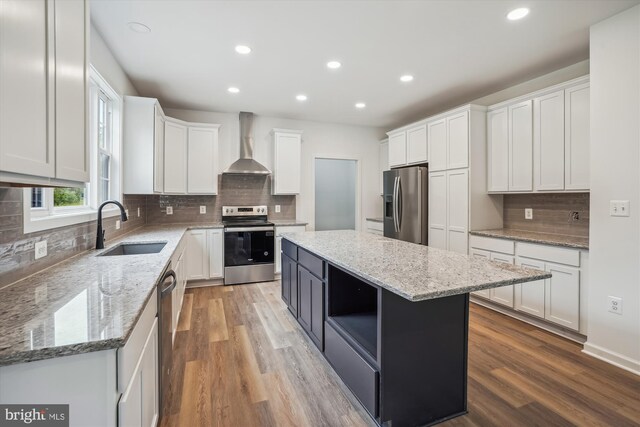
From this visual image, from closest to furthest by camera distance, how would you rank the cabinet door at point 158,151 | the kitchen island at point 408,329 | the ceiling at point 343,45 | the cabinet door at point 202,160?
the kitchen island at point 408,329
the ceiling at point 343,45
the cabinet door at point 158,151
the cabinet door at point 202,160

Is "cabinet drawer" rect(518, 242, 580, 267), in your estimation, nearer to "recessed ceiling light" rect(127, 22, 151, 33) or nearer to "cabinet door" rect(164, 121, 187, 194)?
"recessed ceiling light" rect(127, 22, 151, 33)

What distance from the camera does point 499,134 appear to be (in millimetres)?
3619

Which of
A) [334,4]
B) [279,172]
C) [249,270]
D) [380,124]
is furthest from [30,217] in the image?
[380,124]

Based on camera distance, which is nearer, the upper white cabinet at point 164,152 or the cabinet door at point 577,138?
the cabinet door at point 577,138

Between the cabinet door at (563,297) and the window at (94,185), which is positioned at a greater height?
the window at (94,185)

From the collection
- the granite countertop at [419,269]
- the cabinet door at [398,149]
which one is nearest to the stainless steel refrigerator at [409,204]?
the cabinet door at [398,149]

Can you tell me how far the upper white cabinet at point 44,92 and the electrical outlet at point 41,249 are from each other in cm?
56

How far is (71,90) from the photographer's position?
1.35m

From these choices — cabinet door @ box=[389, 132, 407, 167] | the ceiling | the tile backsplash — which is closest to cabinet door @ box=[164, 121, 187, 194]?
the ceiling

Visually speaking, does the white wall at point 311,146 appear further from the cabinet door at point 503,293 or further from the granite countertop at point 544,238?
the cabinet door at point 503,293

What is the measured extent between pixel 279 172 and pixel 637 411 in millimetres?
4430

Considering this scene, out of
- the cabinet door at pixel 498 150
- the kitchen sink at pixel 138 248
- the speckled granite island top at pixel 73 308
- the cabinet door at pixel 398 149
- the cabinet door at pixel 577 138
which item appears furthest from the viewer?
the cabinet door at pixel 398 149

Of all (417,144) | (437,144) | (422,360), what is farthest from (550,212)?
(422,360)

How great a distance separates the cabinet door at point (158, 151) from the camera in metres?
3.45
